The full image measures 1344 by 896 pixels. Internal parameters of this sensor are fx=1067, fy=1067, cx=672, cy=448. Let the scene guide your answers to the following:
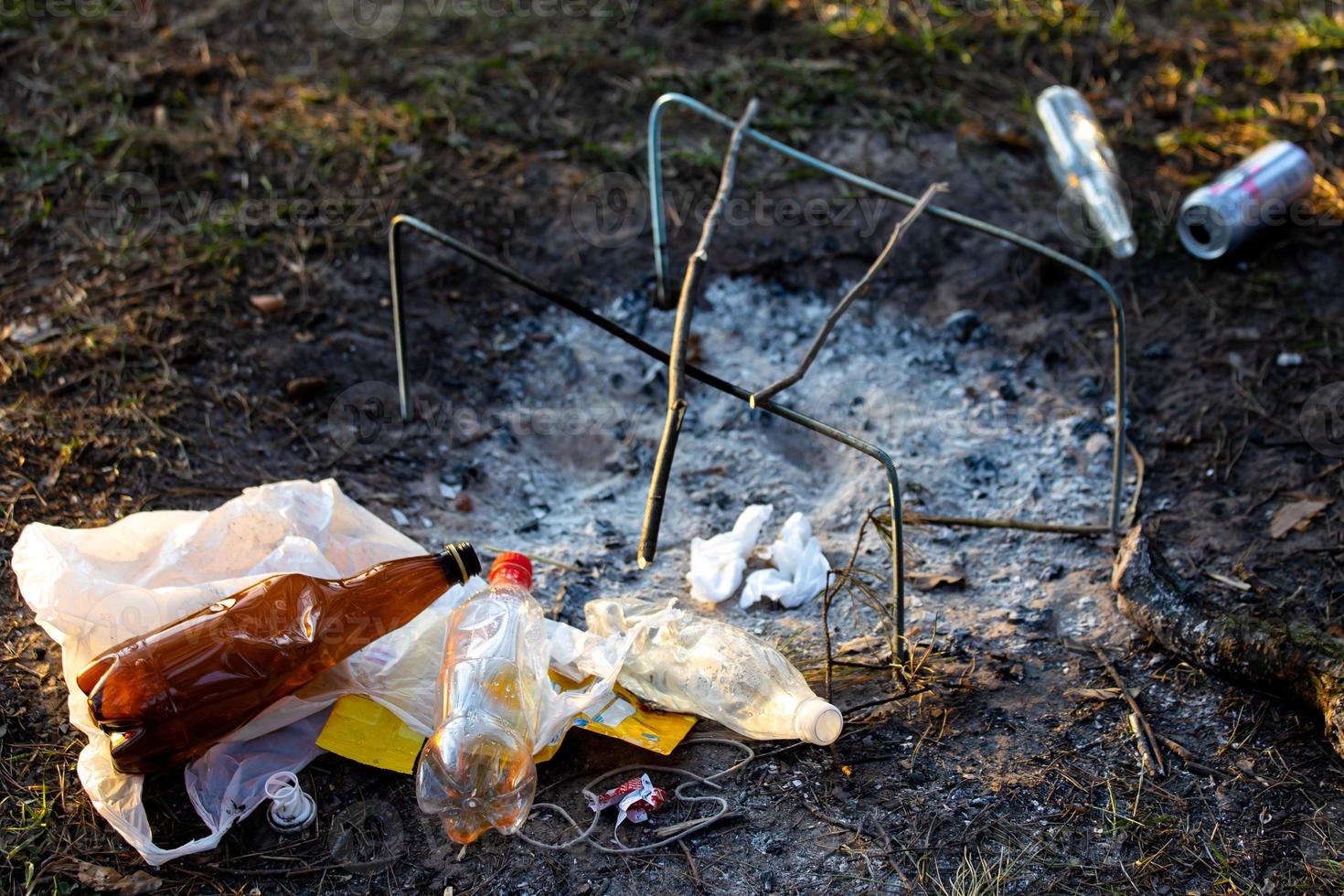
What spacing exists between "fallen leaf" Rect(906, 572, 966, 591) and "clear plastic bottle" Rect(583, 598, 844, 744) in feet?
1.99

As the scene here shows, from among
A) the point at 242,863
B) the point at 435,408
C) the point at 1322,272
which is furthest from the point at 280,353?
the point at 1322,272

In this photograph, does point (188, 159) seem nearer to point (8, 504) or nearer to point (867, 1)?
point (8, 504)

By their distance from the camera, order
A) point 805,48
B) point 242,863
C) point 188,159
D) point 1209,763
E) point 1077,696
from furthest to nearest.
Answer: point 805,48
point 188,159
point 1077,696
point 1209,763
point 242,863

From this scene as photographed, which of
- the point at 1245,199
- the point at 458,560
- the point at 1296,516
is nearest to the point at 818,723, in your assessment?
the point at 458,560

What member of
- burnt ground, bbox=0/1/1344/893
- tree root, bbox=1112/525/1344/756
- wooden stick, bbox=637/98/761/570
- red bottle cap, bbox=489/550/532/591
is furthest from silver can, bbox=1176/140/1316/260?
red bottle cap, bbox=489/550/532/591

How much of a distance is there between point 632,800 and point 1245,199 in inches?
116

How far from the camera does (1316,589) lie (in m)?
2.59

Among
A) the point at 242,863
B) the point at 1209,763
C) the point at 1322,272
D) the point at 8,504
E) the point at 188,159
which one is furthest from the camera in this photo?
the point at 188,159

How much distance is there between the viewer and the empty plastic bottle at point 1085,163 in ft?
12.3

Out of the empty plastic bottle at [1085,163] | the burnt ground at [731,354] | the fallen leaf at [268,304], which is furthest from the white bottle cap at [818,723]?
the empty plastic bottle at [1085,163]

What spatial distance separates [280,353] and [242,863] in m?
1.70

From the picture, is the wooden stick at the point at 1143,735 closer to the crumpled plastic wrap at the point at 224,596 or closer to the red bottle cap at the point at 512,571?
the crumpled plastic wrap at the point at 224,596

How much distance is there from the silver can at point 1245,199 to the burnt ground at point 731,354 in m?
0.08

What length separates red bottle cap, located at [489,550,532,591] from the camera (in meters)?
2.22
